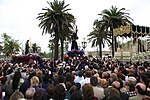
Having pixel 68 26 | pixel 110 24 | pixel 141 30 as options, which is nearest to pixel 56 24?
pixel 68 26

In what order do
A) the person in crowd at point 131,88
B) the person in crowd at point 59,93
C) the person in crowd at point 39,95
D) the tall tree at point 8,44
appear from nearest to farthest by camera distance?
the person in crowd at point 39,95 < the person in crowd at point 59,93 < the person in crowd at point 131,88 < the tall tree at point 8,44

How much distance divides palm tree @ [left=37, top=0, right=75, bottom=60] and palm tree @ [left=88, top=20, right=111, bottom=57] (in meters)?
7.31

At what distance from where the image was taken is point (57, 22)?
44.2m

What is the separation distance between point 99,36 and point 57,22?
14.6 meters

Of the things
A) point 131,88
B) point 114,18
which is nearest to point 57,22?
point 114,18

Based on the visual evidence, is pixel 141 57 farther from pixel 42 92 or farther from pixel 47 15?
pixel 42 92

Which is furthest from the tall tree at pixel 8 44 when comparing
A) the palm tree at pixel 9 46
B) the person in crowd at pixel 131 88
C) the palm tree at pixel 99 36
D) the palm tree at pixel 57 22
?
the person in crowd at pixel 131 88

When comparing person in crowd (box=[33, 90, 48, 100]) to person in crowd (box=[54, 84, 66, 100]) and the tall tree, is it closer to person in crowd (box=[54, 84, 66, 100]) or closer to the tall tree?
person in crowd (box=[54, 84, 66, 100])

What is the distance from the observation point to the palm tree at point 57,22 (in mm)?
44750

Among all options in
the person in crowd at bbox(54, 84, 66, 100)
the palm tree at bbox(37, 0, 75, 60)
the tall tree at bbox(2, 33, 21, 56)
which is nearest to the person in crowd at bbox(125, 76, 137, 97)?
the person in crowd at bbox(54, 84, 66, 100)

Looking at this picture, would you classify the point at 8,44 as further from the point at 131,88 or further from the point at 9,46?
the point at 131,88

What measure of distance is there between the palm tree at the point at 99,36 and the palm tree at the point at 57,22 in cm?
731

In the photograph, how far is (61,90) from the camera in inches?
231

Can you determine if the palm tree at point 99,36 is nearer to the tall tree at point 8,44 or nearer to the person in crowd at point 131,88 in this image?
the tall tree at point 8,44
